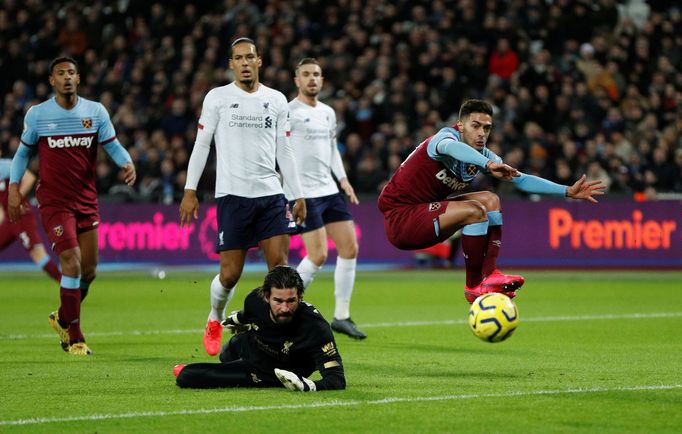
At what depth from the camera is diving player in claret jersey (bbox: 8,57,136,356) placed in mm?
11094

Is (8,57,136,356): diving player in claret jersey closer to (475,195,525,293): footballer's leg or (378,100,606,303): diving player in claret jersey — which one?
(378,100,606,303): diving player in claret jersey

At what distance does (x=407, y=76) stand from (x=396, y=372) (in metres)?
15.9

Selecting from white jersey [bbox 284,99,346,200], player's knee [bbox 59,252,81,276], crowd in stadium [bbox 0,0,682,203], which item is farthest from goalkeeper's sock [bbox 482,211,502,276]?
crowd in stadium [bbox 0,0,682,203]

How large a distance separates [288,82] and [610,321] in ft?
40.8

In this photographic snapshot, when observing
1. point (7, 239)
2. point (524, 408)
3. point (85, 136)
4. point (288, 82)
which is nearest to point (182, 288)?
point (7, 239)

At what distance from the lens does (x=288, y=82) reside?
25.0 m

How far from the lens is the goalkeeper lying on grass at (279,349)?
814cm

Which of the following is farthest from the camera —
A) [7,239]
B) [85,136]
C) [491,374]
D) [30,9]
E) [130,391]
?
[30,9]

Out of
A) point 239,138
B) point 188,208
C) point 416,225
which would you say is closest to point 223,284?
point 188,208

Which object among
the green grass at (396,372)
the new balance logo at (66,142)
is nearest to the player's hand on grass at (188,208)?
the green grass at (396,372)

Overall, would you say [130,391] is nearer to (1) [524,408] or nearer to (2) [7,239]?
(1) [524,408]

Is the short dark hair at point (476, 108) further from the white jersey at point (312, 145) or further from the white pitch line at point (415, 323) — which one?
the white pitch line at point (415, 323)

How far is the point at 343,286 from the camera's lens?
42.6ft

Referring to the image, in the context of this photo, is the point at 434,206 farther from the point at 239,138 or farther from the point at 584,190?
the point at 239,138
